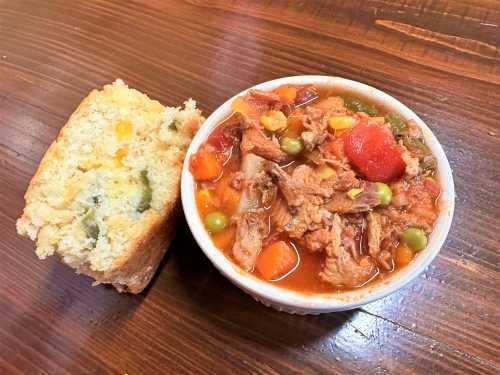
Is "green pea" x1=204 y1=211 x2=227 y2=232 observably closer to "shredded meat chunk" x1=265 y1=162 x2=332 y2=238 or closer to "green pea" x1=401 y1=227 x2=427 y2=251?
"shredded meat chunk" x1=265 y1=162 x2=332 y2=238

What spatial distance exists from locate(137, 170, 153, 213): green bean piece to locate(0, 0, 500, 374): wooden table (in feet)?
1.36

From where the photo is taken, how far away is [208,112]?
329 centimetres

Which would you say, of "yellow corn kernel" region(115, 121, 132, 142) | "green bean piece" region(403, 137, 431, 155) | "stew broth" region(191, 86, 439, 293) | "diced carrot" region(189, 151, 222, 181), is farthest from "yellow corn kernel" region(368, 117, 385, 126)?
"yellow corn kernel" region(115, 121, 132, 142)

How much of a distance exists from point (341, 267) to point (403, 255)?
29 cm

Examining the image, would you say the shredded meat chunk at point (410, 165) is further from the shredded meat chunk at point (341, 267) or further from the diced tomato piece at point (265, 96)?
the diced tomato piece at point (265, 96)

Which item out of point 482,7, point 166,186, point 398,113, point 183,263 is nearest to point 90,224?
point 166,186

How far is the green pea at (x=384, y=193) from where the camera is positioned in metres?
2.13

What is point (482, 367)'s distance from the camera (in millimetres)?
2354

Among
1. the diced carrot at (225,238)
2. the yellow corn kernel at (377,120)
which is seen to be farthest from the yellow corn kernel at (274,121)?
the diced carrot at (225,238)

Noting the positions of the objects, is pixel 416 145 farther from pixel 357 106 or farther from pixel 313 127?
pixel 313 127

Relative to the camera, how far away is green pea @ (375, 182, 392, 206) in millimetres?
2135

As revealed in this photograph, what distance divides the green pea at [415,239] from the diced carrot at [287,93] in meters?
0.92

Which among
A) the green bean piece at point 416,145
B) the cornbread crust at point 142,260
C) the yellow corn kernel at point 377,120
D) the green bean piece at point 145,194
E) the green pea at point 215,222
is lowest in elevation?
the cornbread crust at point 142,260

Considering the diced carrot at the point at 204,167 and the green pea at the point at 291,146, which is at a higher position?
the green pea at the point at 291,146
